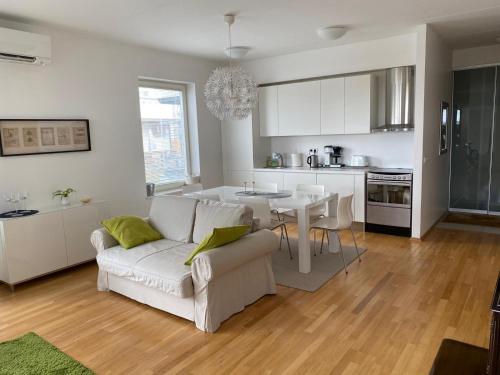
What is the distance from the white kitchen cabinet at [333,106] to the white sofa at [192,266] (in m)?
2.83

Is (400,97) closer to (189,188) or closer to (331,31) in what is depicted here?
(331,31)

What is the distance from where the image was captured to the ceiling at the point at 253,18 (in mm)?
3596

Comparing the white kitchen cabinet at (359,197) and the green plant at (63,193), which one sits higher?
the green plant at (63,193)

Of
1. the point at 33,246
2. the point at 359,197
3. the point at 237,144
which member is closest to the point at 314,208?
the point at 359,197

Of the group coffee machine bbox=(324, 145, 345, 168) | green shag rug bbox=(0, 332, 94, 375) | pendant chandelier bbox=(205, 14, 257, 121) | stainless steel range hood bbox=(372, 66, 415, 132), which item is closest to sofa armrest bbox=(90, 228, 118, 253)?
green shag rug bbox=(0, 332, 94, 375)

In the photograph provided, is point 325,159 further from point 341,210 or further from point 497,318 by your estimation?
point 497,318

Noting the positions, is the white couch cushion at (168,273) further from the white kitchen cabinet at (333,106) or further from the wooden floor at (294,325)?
the white kitchen cabinet at (333,106)

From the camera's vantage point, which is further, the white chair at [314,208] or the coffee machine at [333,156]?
the coffee machine at [333,156]

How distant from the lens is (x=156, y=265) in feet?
10.3

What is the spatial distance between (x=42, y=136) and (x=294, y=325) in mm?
3421

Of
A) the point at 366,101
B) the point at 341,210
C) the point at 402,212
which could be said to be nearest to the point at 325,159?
the point at 366,101

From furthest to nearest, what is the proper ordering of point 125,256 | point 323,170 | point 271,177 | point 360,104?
point 271,177 < point 323,170 < point 360,104 < point 125,256

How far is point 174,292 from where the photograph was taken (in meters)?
2.94

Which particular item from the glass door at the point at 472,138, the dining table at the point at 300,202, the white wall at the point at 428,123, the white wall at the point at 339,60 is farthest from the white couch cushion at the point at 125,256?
the glass door at the point at 472,138
